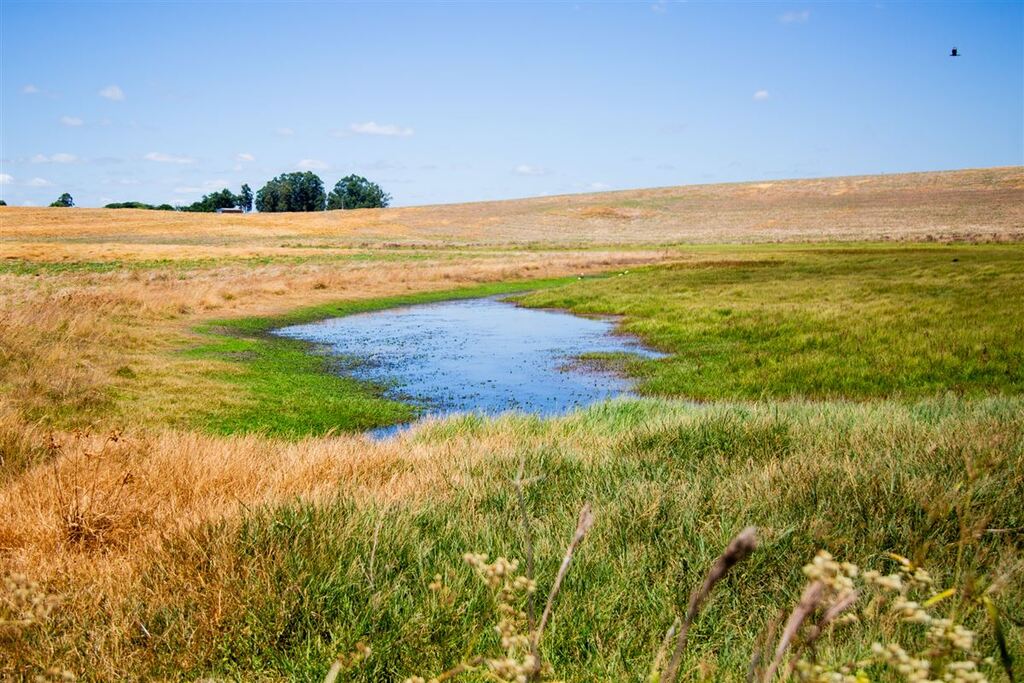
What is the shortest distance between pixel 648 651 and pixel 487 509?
6.42 ft

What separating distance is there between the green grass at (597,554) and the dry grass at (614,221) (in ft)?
206

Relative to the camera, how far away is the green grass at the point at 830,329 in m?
14.6

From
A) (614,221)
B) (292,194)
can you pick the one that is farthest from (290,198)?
(614,221)

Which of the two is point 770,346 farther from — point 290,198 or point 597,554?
point 290,198

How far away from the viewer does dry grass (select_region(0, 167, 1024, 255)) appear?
7562 cm

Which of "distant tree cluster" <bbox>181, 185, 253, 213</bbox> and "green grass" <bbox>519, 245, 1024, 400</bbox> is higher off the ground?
"distant tree cluster" <bbox>181, 185, 253, 213</bbox>

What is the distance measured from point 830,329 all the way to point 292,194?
14479 centimetres

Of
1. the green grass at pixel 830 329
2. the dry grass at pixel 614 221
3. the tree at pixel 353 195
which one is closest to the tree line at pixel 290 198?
the tree at pixel 353 195

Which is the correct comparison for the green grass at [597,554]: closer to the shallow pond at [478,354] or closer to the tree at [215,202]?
the shallow pond at [478,354]

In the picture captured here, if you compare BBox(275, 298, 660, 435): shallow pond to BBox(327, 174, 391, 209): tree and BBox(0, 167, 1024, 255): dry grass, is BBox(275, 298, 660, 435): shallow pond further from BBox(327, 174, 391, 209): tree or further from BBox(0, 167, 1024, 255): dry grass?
BBox(327, 174, 391, 209): tree

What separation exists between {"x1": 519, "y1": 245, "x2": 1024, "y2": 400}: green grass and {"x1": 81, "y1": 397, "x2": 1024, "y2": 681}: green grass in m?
5.62

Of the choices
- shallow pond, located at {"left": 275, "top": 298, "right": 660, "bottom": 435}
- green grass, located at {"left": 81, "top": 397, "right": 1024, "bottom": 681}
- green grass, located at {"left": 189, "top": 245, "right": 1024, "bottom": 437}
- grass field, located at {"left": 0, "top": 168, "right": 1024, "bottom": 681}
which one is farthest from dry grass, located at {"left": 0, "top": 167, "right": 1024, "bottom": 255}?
green grass, located at {"left": 81, "top": 397, "right": 1024, "bottom": 681}

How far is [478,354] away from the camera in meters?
20.6

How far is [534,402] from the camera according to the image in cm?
1477
